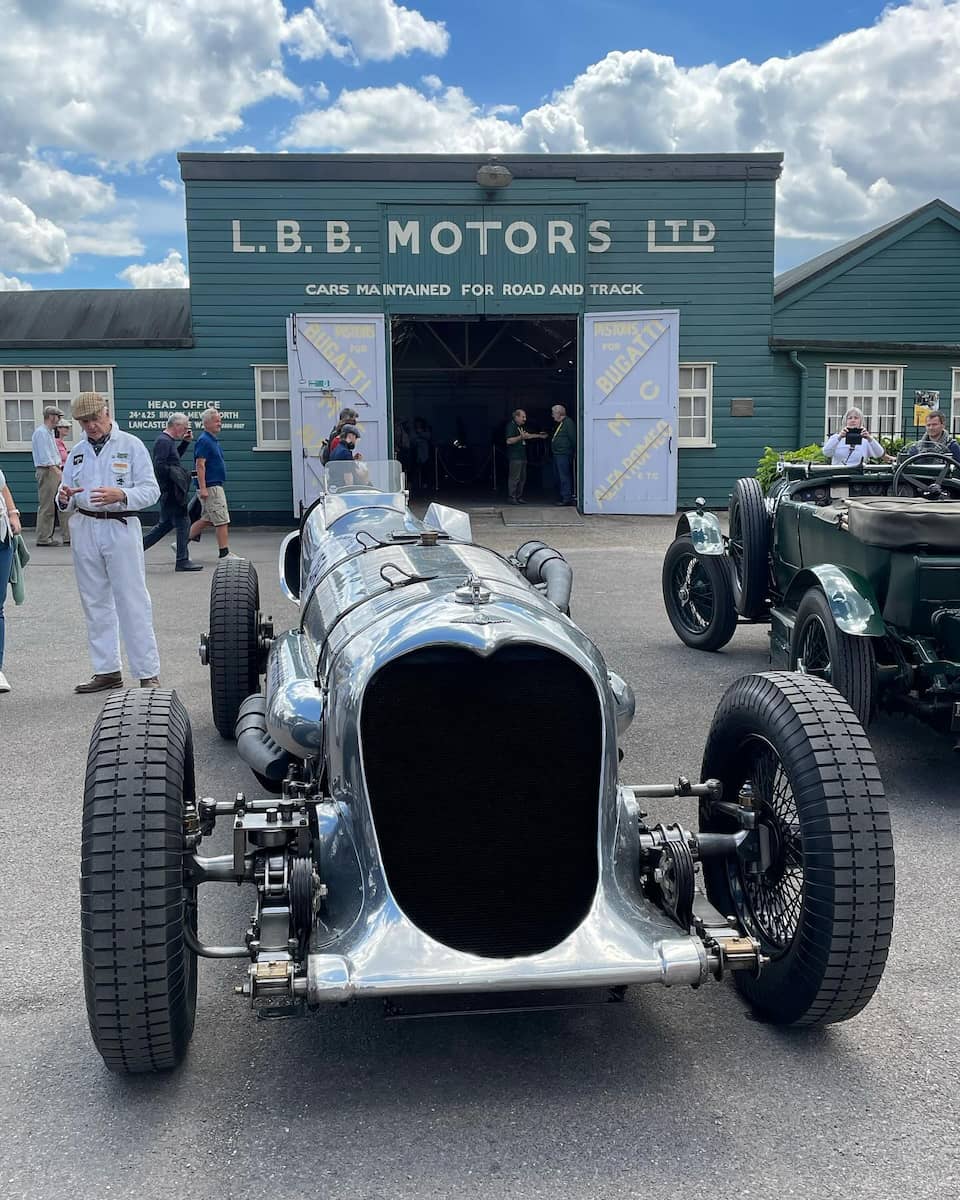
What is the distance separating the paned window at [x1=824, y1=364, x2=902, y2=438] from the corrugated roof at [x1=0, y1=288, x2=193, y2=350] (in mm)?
9981

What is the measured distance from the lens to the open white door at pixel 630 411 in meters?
16.4

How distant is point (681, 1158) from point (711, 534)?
6.04 metres

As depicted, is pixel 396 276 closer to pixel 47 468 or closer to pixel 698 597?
pixel 47 468

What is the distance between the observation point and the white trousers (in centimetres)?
662

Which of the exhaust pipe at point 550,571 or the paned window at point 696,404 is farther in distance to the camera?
the paned window at point 696,404

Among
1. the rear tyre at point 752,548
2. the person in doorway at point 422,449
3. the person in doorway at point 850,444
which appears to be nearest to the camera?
the rear tyre at point 752,548

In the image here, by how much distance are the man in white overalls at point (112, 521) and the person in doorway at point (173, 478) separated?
453 centimetres

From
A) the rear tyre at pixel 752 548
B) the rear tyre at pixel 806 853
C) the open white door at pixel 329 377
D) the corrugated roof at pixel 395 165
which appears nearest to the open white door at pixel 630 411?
the corrugated roof at pixel 395 165

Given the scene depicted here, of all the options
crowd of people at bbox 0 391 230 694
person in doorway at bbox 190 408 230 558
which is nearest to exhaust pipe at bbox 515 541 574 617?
crowd of people at bbox 0 391 230 694

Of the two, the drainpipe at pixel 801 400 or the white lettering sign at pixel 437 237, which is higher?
the white lettering sign at pixel 437 237

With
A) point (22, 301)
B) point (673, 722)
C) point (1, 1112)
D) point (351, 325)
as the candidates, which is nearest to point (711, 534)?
point (673, 722)

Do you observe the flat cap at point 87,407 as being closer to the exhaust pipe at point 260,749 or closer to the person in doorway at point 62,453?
the exhaust pipe at point 260,749

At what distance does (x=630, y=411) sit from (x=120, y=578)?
36.4 ft

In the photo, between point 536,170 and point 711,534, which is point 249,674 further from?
point 536,170
